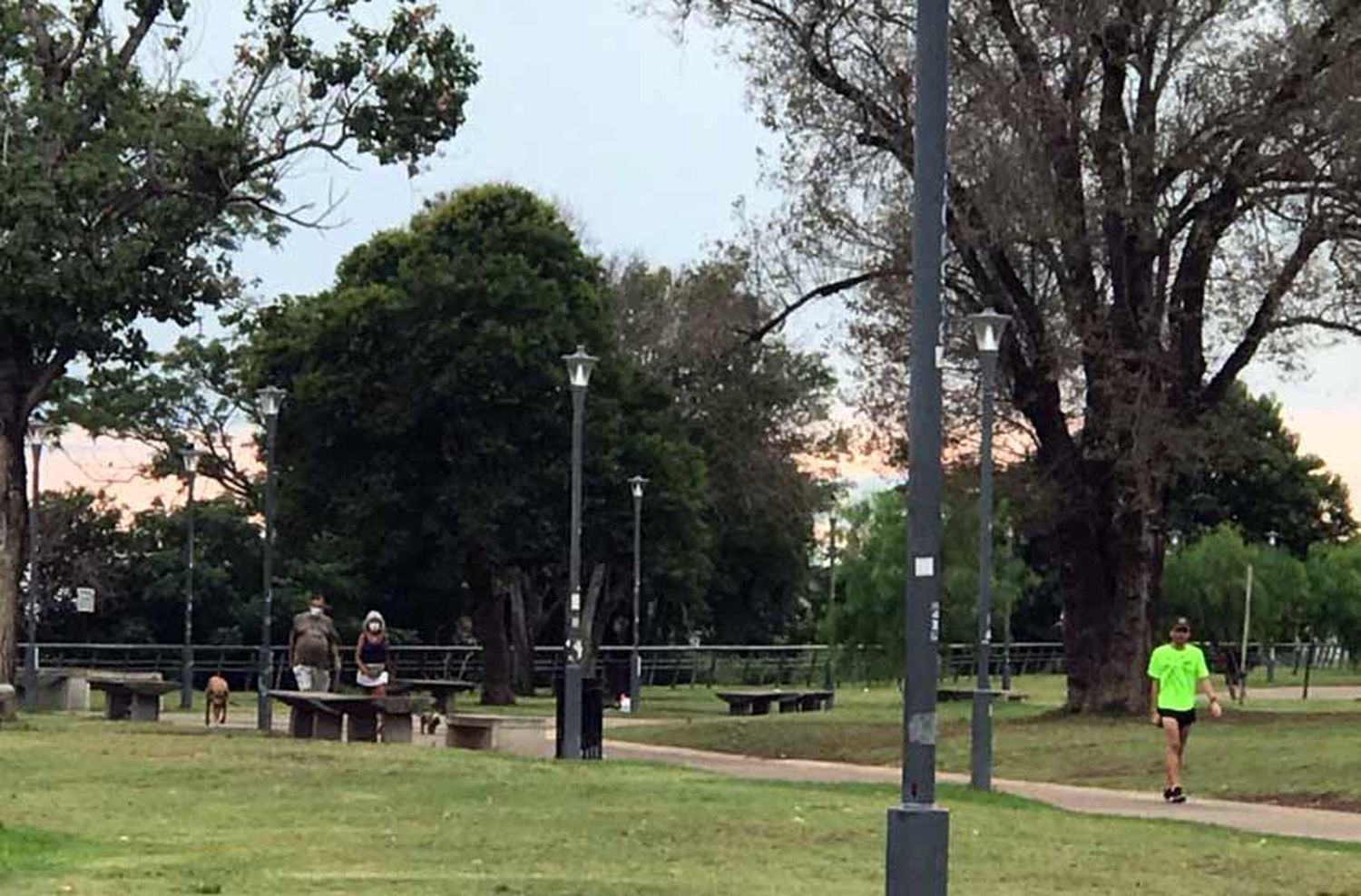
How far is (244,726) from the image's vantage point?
115ft

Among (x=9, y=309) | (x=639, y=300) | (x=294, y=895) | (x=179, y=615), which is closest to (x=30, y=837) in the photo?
(x=294, y=895)

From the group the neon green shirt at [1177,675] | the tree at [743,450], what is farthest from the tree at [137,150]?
the tree at [743,450]

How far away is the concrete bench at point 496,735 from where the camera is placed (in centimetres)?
2825

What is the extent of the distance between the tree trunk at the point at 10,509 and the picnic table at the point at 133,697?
375cm

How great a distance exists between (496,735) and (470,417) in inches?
934

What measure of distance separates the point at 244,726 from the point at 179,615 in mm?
28688

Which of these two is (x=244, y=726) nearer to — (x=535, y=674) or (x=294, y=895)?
(x=294, y=895)

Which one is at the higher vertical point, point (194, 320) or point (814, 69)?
point (814, 69)

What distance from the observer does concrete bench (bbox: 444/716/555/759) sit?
28.2 m

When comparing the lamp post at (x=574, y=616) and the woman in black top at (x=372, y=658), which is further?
the woman in black top at (x=372, y=658)

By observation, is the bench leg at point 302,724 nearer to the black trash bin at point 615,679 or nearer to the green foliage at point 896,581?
the black trash bin at point 615,679

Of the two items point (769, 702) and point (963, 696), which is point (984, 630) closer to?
point (769, 702)

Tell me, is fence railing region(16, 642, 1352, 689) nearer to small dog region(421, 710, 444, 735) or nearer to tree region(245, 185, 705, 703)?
tree region(245, 185, 705, 703)

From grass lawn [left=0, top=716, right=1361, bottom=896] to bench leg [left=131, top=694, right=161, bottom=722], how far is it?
11.1 metres
